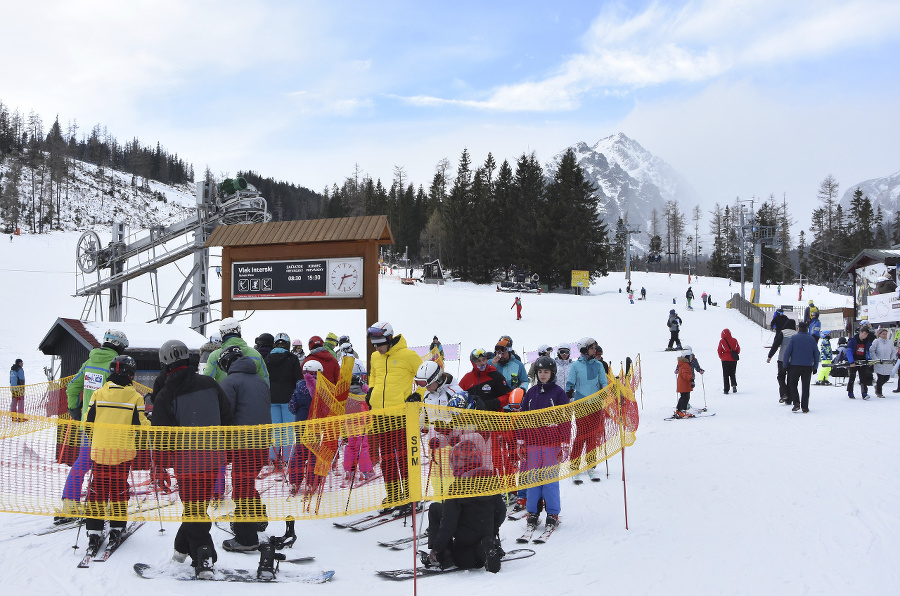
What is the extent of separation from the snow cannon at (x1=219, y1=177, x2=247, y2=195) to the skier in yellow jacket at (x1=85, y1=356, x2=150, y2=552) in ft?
53.7

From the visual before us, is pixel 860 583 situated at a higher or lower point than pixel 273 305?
lower

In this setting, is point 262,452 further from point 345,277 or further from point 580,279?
point 580,279

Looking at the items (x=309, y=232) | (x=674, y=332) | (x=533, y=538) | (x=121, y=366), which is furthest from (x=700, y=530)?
(x=674, y=332)

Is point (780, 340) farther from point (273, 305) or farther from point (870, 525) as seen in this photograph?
point (273, 305)

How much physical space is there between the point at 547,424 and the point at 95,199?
116544 millimetres

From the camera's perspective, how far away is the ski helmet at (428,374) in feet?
19.1

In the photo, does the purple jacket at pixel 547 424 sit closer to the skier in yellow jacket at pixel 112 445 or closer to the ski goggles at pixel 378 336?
the ski goggles at pixel 378 336


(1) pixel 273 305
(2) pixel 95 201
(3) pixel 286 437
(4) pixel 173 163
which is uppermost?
(4) pixel 173 163

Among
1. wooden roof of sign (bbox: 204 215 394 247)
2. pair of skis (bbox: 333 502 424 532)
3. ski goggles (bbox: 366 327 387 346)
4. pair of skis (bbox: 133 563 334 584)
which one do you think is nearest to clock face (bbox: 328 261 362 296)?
wooden roof of sign (bbox: 204 215 394 247)

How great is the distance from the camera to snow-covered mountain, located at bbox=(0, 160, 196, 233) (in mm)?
88000

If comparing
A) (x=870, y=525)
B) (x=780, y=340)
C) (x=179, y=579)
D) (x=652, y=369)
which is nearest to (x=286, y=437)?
(x=179, y=579)

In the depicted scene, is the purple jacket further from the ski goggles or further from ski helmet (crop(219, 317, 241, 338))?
ski helmet (crop(219, 317, 241, 338))

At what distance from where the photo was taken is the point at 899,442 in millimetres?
8680

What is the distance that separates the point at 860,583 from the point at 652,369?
1796cm
